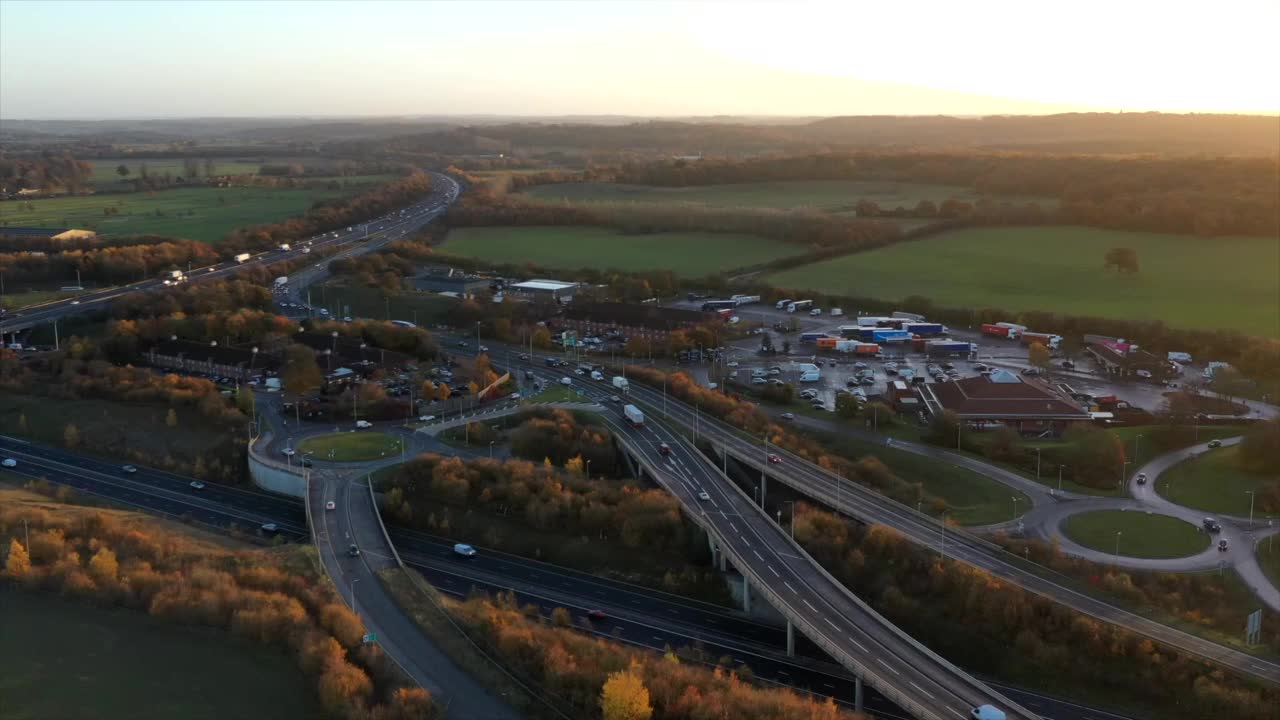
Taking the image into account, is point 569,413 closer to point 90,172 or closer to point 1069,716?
point 1069,716

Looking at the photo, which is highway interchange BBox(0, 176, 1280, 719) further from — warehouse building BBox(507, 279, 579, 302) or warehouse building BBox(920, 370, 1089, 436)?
warehouse building BBox(507, 279, 579, 302)

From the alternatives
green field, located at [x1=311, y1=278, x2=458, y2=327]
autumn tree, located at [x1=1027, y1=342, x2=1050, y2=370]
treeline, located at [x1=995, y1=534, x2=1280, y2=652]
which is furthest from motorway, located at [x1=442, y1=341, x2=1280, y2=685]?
green field, located at [x1=311, y1=278, x2=458, y2=327]

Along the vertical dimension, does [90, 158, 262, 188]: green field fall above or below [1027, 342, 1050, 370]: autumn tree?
above

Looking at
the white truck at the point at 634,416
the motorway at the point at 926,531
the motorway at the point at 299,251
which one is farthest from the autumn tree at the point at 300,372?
the motorway at the point at 299,251

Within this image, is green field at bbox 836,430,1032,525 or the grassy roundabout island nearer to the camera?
green field at bbox 836,430,1032,525

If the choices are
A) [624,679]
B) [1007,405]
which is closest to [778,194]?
[1007,405]

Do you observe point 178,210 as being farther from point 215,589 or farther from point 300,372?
point 215,589

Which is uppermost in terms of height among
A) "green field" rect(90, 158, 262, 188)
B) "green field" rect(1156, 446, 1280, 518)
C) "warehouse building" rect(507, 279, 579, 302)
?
"green field" rect(90, 158, 262, 188)

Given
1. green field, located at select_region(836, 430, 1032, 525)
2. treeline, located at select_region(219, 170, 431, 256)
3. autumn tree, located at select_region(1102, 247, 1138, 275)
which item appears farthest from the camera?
treeline, located at select_region(219, 170, 431, 256)
